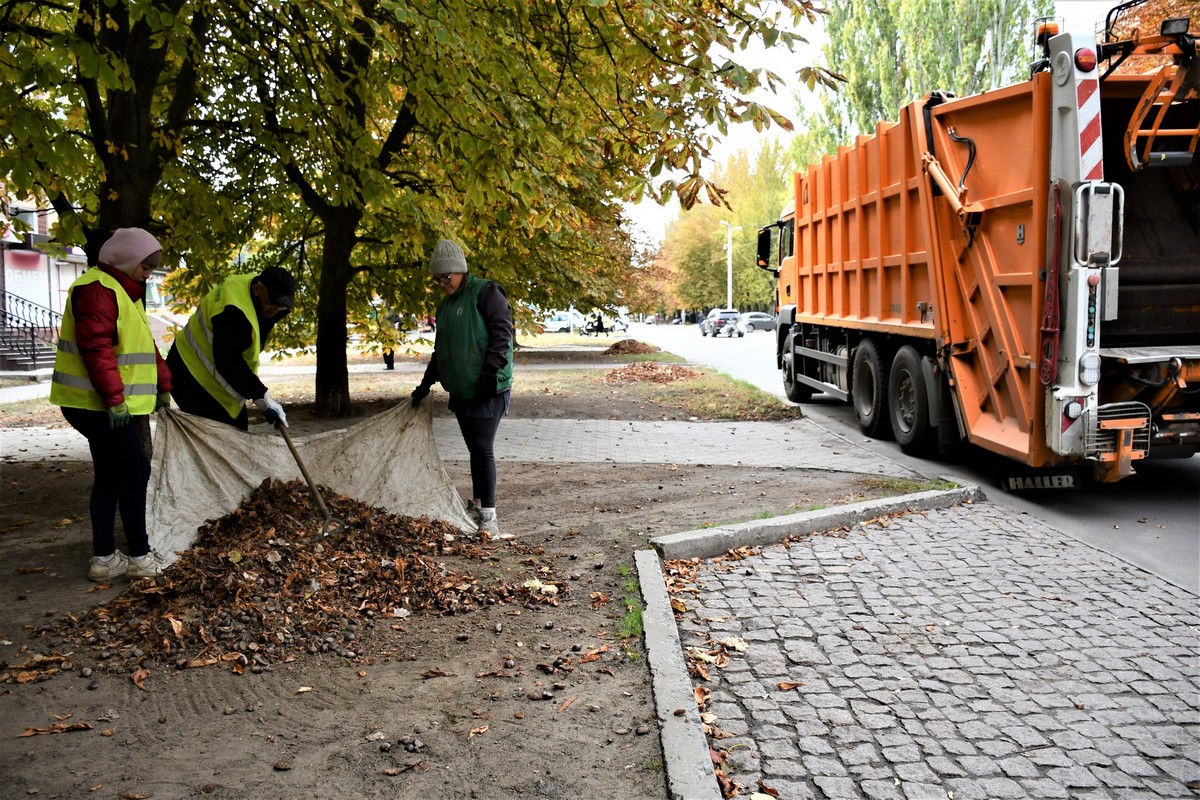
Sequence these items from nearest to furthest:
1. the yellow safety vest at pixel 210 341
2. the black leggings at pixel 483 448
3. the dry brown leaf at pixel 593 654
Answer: the dry brown leaf at pixel 593 654
the yellow safety vest at pixel 210 341
the black leggings at pixel 483 448

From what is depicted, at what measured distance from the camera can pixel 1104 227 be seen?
6324 millimetres

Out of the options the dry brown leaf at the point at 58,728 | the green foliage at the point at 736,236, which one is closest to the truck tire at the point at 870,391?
the dry brown leaf at the point at 58,728

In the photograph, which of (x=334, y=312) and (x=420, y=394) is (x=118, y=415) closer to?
(x=420, y=394)

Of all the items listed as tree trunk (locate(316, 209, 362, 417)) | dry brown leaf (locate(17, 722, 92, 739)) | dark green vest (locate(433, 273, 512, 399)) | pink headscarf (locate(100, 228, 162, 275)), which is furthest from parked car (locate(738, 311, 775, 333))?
dry brown leaf (locate(17, 722, 92, 739))

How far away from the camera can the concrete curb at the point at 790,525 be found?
581 cm

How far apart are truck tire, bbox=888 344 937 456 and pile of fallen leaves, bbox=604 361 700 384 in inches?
394

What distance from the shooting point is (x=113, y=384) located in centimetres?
485

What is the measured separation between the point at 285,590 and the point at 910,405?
22.4 ft

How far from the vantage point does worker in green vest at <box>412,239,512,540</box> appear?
5941 millimetres

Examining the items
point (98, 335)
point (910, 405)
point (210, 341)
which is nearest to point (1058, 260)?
point (910, 405)

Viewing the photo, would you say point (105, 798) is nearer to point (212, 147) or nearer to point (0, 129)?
point (0, 129)

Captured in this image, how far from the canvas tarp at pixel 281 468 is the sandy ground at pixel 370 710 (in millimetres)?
576

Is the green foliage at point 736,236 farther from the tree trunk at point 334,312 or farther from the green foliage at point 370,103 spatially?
the green foliage at point 370,103

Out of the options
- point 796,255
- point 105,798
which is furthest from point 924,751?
point 796,255
